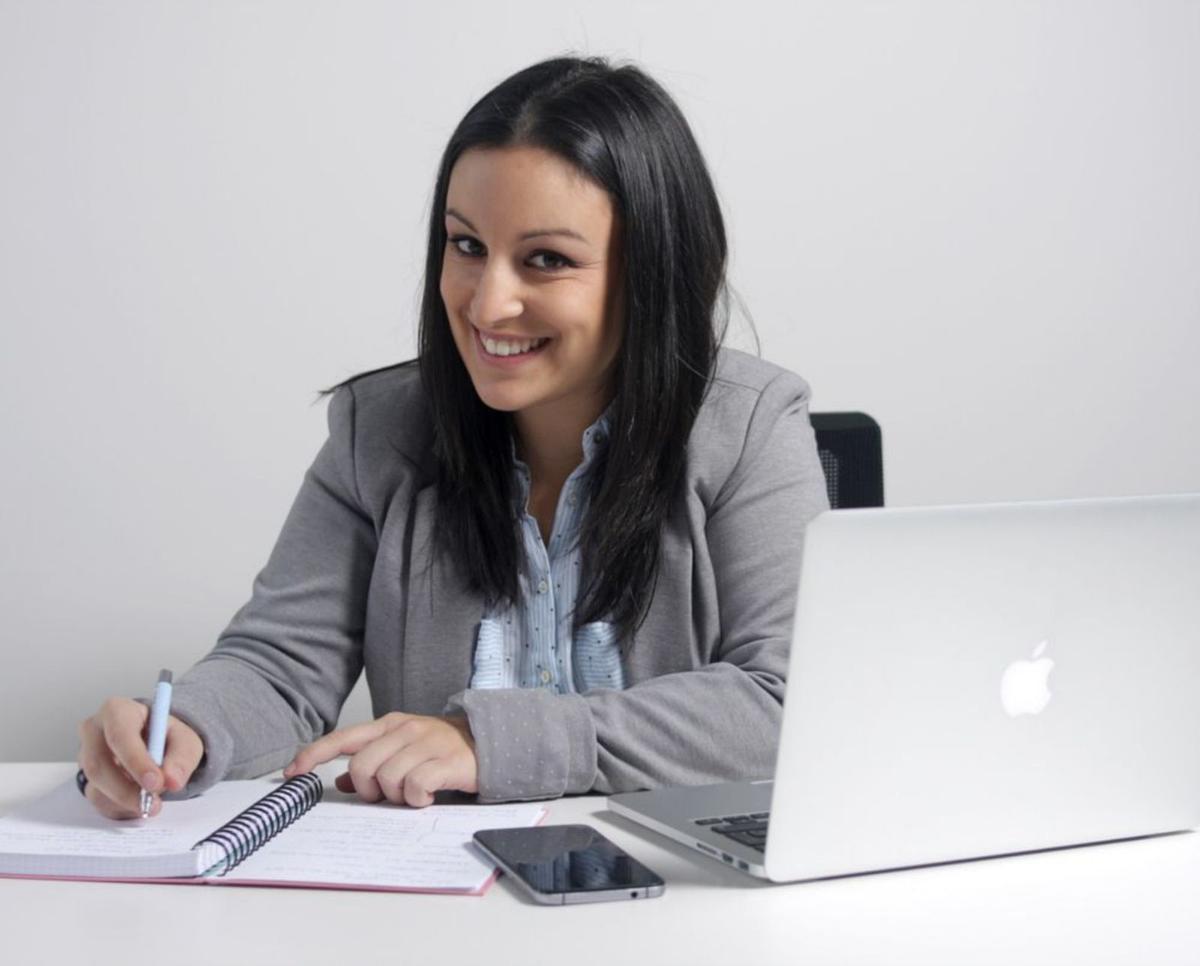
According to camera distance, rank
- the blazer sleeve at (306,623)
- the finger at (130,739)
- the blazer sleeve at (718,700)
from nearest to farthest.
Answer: the finger at (130,739) < the blazer sleeve at (718,700) < the blazer sleeve at (306,623)

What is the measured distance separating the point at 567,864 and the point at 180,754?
0.37m

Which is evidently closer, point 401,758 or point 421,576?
point 401,758

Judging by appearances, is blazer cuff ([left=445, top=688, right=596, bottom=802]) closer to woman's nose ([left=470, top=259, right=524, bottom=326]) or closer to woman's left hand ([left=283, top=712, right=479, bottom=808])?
woman's left hand ([left=283, top=712, right=479, bottom=808])

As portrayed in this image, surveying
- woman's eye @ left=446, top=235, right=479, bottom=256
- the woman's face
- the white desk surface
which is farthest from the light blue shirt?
the white desk surface

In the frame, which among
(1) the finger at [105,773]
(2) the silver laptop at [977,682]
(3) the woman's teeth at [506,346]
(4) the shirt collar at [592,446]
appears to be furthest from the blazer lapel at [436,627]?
(2) the silver laptop at [977,682]

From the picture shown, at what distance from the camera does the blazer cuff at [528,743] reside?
1.22 meters

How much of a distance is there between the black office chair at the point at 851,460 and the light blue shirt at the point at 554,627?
0.32m

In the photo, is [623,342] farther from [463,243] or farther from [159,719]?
[159,719]

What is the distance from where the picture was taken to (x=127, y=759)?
3.76 feet

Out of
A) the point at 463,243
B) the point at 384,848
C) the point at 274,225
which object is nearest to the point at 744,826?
the point at 384,848

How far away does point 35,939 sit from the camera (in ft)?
2.98

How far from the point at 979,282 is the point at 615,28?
0.75 meters

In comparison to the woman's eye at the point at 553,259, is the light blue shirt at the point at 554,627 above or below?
below

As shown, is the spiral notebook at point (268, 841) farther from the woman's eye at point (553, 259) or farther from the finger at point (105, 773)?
the woman's eye at point (553, 259)
